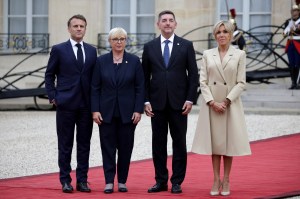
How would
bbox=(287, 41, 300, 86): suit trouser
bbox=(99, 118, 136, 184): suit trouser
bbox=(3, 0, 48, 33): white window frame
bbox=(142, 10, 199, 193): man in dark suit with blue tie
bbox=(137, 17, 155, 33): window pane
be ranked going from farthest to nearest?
bbox=(3, 0, 48, 33): white window frame → bbox=(137, 17, 155, 33): window pane → bbox=(287, 41, 300, 86): suit trouser → bbox=(99, 118, 136, 184): suit trouser → bbox=(142, 10, 199, 193): man in dark suit with blue tie

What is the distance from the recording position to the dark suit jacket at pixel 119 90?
431 inches

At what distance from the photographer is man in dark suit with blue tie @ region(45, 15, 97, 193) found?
36.2ft

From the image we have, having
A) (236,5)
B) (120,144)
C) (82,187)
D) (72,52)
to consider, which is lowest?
(82,187)

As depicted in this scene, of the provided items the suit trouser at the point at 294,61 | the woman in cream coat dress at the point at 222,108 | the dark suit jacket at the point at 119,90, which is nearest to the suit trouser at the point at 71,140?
the dark suit jacket at the point at 119,90

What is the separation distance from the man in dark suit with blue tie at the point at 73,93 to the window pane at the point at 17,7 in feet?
48.6

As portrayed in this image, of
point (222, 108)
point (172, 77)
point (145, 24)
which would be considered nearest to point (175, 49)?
point (172, 77)

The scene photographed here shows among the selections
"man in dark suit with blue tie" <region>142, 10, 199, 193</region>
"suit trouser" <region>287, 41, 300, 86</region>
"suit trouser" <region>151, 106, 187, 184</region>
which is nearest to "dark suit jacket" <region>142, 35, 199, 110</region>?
"man in dark suit with blue tie" <region>142, 10, 199, 193</region>

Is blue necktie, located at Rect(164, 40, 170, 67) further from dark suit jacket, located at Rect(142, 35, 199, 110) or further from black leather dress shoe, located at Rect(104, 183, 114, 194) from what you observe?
black leather dress shoe, located at Rect(104, 183, 114, 194)

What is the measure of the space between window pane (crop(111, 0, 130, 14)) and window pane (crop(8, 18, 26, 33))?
2348 mm

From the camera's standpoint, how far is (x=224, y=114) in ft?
35.1

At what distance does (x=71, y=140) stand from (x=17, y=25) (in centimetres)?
1497

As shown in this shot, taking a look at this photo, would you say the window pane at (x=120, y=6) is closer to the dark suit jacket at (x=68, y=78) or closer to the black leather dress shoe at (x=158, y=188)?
the dark suit jacket at (x=68, y=78)

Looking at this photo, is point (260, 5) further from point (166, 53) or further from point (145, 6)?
point (166, 53)

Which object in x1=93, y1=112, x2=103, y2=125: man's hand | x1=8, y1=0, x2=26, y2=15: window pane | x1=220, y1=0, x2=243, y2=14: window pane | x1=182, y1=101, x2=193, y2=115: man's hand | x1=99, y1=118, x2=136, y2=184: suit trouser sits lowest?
x1=99, y1=118, x2=136, y2=184: suit trouser
